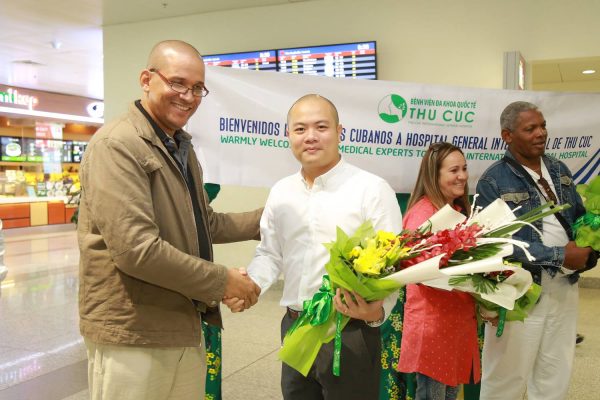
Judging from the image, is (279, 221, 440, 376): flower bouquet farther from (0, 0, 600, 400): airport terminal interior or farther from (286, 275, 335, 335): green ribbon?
(0, 0, 600, 400): airport terminal interior

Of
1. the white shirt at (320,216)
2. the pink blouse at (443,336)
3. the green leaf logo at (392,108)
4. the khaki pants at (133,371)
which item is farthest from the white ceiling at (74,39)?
the khaki pants at (133,371)

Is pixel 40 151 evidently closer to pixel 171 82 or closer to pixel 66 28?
pixel 66 28

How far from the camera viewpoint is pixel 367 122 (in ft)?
10.8

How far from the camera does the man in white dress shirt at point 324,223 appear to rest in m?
1.74

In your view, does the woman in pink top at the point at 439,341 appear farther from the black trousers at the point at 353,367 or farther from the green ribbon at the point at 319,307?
the green ribbon at the point at 319,307

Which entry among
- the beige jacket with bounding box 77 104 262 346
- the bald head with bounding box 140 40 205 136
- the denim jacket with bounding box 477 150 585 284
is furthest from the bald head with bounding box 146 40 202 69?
the denim jacket with bounding box 477 150 585 284

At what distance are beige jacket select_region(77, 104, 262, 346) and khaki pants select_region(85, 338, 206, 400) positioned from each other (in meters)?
0.05

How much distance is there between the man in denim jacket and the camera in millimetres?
2533

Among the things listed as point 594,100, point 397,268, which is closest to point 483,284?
point 397,268

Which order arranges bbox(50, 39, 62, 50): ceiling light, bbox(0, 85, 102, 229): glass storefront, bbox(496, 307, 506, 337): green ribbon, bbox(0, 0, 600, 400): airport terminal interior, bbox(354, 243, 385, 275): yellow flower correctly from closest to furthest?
Answer: 1. bbox(354, 243, 385, 275): yellow flower
2. bbox(496, 307, 506, 337): green ribbon
3. bbox(0, 0, 600, 400): airport terminal interior
4. bbox(50, 39, 62, 50): ceiling light
5. bbox(0, 85, 102, 229): glass storefront

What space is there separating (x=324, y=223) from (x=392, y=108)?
1.66 m

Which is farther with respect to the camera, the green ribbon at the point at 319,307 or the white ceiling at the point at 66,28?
the white ceiling at the point at 66,28

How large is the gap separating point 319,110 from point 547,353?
1.70 meters

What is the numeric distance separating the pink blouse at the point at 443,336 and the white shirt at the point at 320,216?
0.68 metres
